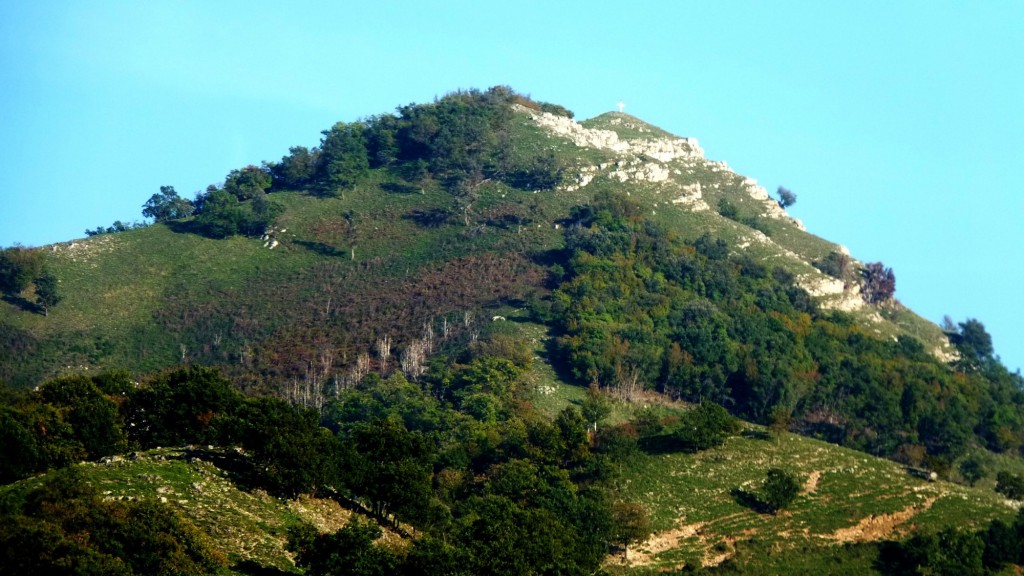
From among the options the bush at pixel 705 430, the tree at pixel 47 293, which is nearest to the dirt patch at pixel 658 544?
the bush at pixel 705 430

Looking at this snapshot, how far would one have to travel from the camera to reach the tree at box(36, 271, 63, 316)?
468 ft

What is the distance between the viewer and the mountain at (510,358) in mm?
75062

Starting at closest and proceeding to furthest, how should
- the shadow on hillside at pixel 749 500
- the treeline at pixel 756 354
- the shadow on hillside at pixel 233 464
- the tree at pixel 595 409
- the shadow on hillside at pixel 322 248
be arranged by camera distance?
the shadow on hillside at pixel 233 464, the shadow on hillside at pixel 749 500, the tree at pixel 595 409, the treeline at pixel 756 354, the shadow on hillside at pixel 322 248

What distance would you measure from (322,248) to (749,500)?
84.5 m

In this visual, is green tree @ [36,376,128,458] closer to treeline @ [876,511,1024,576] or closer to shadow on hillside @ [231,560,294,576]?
shadow on hillside @ [231,560,294,576]

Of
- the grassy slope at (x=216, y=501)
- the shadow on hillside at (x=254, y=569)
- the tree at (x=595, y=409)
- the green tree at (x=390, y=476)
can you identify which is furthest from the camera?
the tree at (x=595, y=409)

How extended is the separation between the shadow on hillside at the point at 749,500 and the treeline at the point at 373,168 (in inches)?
3276

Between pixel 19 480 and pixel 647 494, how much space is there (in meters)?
47.7

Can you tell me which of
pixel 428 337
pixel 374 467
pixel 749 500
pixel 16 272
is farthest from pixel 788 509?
pixel 16 272

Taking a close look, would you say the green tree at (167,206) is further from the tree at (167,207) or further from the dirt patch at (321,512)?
the dirt patch at (321,512)

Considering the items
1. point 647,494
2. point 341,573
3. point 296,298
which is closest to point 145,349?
point 296,298

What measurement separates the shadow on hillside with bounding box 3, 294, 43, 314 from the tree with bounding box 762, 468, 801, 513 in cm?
8822

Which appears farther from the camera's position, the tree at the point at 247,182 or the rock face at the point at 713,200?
the tree at the point at 247,182

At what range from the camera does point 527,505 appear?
282 feet
